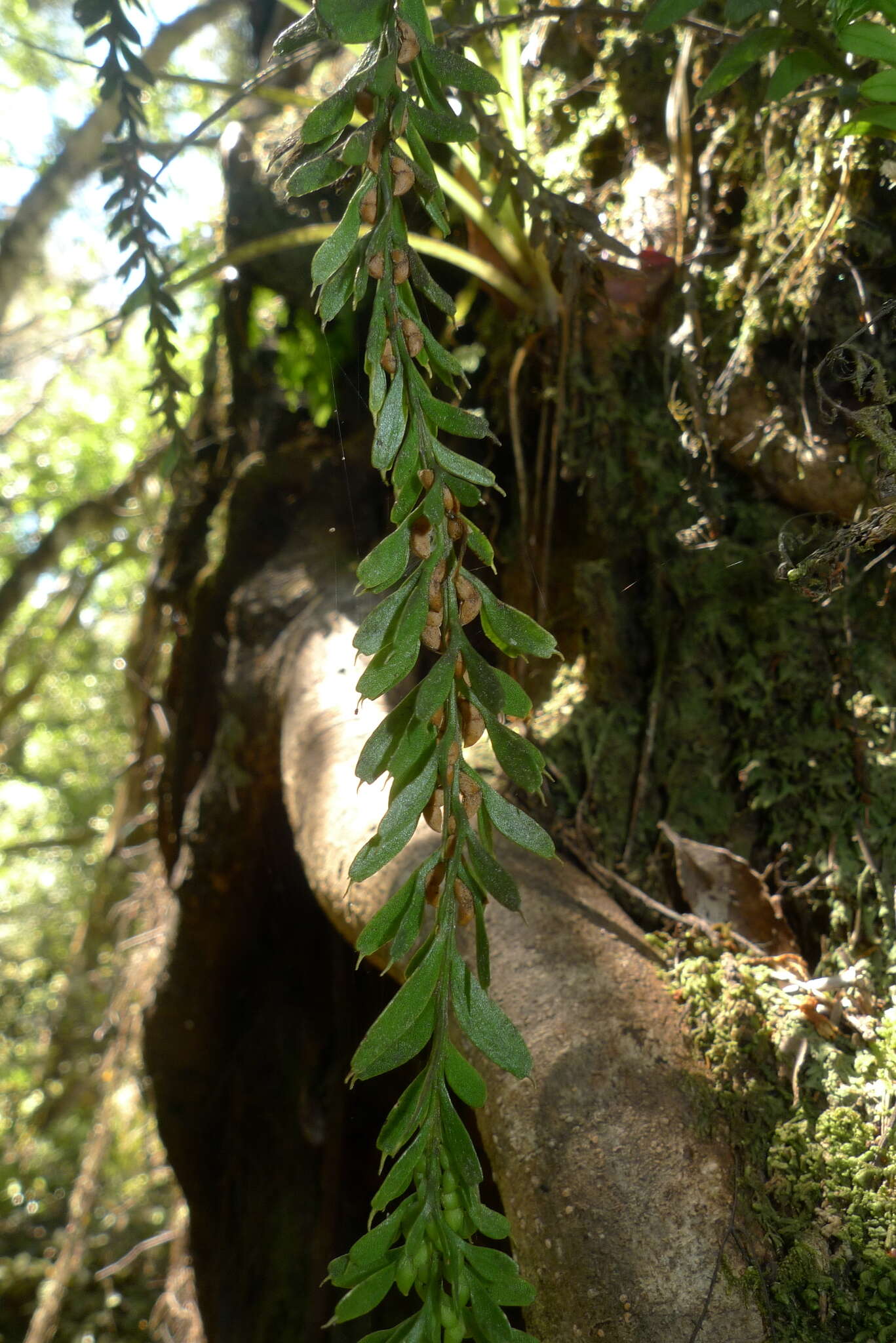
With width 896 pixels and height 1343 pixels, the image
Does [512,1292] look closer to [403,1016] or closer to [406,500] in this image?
[403,1016]

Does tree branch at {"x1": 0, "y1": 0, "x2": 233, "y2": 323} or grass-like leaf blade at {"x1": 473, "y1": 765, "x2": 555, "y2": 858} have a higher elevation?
tree branch at {"x1": 0, "y1": 0, "x2": 233, "y2": 323}

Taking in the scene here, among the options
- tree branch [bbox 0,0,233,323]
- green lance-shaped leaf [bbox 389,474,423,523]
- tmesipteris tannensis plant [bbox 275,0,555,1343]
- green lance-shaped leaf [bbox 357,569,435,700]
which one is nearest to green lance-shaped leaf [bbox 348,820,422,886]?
tmesipteris tannensis plant [bbox 275,0,555,1343]

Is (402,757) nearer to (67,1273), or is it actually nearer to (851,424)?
(851,424)

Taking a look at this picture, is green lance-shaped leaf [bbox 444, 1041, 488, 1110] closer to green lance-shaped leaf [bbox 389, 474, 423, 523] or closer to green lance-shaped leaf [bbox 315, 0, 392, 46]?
green lance-shaped leaf [bbox 389, 474, 423, 523]

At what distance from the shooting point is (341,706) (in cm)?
154

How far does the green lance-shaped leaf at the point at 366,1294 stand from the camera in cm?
62

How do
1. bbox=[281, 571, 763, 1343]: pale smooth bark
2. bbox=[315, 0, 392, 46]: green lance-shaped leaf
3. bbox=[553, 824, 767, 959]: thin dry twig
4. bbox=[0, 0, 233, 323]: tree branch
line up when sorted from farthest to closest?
bbox=[0, 0, 233, 323]: tree branch → bbox=[553, 824, 767, 959]: thin dry twig → bbox=[281, 571, 763, 1343]: pale smooth bark → bbox=[315, 0, 392, 46]: green lance-shaped leaf

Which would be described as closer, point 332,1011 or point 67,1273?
point 332,1011

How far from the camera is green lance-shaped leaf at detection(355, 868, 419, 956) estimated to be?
0.64 meters

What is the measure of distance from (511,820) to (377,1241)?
33cm

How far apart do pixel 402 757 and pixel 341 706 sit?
2.95 ft

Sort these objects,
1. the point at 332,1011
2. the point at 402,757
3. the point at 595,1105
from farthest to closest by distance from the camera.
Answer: the point at 332,1011
the point at 595,1105
the point at 402,757

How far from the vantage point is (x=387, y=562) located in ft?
2.15

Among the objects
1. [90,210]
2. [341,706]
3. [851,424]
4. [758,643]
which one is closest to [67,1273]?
[341,706]
